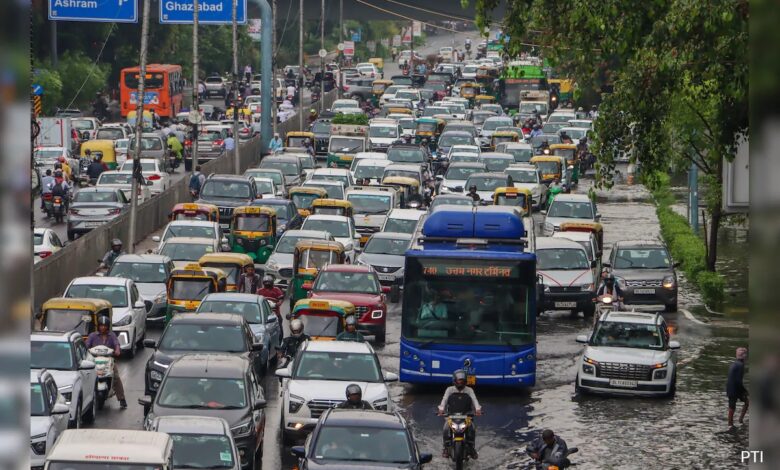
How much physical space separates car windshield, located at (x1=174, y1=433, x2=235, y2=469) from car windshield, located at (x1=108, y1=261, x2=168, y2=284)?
16125mm

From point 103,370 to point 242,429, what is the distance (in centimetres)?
525

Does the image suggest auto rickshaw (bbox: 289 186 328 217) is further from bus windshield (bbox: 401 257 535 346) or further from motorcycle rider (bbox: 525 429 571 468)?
motorcycle rider (bbox: 525 429 571 468)

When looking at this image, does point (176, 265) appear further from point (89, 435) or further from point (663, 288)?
point (89, 435)

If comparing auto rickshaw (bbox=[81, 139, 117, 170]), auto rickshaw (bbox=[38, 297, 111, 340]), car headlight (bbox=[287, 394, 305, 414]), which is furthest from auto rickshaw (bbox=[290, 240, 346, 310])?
auto rickshaw (bbox=[81, 139, 117, 170])

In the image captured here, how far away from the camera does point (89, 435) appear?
1408 centimetres

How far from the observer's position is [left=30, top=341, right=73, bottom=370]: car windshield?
68.3 ft

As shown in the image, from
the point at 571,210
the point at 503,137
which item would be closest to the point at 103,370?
the point at 571,210

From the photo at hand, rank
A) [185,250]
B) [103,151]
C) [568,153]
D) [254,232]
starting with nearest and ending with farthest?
[185,250] < [254,232] < [103,151] < [568,153]

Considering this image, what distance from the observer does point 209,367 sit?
749 inches

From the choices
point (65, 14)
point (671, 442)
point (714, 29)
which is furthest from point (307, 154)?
point (714, 29)

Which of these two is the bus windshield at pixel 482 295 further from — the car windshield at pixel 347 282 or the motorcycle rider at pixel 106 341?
the car windshield at pixel 347 282

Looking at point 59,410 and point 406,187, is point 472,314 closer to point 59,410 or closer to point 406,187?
point 59,410

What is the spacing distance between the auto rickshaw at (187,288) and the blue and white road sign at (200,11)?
2910 cm

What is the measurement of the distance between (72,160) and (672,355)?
124 ft
